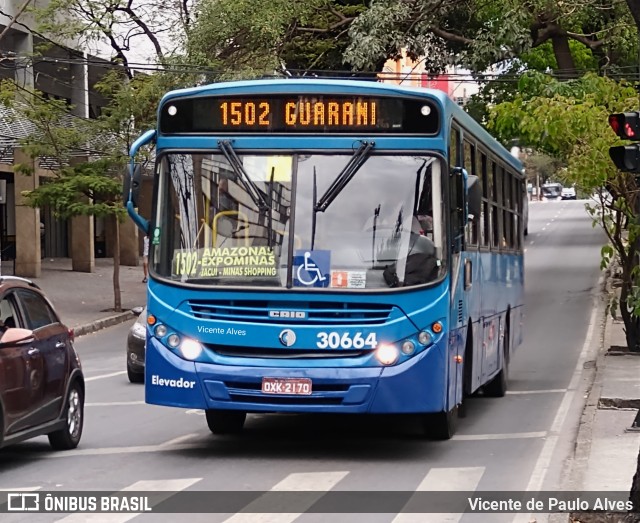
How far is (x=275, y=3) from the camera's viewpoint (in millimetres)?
30906

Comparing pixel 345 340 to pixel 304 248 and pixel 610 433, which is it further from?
pixel 610 433

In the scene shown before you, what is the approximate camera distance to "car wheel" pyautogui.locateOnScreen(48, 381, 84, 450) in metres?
11.6

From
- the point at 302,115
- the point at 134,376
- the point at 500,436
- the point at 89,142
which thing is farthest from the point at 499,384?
the point at 89,142

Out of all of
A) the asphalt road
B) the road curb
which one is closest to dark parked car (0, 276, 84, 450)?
the asphalt road

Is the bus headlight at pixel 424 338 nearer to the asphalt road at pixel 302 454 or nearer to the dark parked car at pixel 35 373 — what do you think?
the asphalt road at pixel 302 454

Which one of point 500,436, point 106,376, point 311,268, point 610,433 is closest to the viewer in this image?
point 311,268

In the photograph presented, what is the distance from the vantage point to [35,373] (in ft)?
35.3

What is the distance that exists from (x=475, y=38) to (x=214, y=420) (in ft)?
67.2

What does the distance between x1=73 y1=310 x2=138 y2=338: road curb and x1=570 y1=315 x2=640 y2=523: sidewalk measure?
1213 centimetres

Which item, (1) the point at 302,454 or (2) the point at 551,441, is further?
(2) the point at 551,441

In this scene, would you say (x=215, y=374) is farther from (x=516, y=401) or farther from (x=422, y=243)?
(x=516, y=401)

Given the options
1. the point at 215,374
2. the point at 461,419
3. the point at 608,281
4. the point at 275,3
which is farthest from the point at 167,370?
the point at 608,281

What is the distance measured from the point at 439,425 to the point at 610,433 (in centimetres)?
206

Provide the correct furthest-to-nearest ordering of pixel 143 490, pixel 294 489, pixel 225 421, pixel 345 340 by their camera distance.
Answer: pixel 225 421 → pixel 345 340 → pixel 294 489 → pixel 143 490
